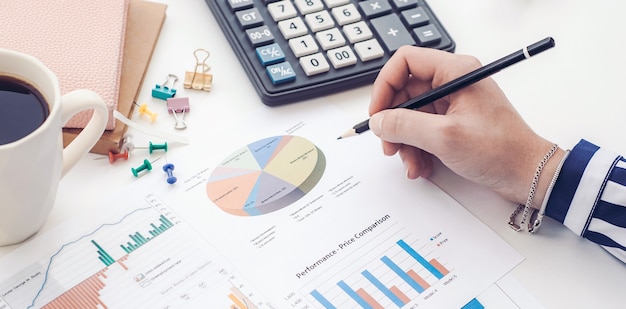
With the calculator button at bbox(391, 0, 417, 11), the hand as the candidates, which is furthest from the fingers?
the calculator button at bbox(391, 0, 417, 11)

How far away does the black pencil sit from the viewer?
547 millimetres

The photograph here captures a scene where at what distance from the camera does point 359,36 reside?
0.69m

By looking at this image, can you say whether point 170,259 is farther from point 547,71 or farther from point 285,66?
point 547,71

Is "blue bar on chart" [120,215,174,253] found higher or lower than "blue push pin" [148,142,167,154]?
lower

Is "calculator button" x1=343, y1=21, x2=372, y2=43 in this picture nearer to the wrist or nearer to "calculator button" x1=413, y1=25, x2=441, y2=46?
"calculator button" x1=413, y1=25, x2=441, y2=46

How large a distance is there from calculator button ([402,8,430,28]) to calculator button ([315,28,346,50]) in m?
0.08

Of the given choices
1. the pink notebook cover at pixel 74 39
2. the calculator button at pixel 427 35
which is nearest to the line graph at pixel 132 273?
the pink notebook cover at pixel 74 39

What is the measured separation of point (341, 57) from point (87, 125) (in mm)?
258

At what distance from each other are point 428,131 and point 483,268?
122 millimetres

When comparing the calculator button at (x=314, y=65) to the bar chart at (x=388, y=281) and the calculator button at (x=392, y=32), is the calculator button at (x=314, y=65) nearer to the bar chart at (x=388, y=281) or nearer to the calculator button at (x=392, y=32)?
the calculator button at (x=392, y=32)

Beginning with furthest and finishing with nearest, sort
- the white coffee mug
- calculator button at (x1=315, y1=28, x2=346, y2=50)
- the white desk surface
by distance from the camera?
calculator button at (x1=315, y1=28, x2=346, y2=50)
the white desk surface
the white coffee mug

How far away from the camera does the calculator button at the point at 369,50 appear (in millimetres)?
676

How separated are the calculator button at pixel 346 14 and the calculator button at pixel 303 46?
0.04m

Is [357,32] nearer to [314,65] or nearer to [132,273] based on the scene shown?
[314,65]
